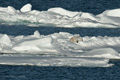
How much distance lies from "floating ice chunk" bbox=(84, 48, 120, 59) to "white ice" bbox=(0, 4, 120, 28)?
953cm

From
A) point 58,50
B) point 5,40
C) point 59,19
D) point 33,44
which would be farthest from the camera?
point 59,19

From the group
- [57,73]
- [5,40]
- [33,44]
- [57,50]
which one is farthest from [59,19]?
[57,73]

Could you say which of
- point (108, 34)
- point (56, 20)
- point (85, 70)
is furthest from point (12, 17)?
point (85, 70)

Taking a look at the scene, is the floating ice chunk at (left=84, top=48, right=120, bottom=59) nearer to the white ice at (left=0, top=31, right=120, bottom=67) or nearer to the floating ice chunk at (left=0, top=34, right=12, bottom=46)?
the white ice at (left=0, top=31, right=120, bottom=67)

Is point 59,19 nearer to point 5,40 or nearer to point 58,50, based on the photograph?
point 5,40

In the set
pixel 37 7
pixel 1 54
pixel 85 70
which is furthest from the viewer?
pixel 37 7

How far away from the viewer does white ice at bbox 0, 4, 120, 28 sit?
45.7 meters

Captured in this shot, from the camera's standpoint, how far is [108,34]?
139 feet

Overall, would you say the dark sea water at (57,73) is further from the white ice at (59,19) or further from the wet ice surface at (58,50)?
the white ice at (59,19)

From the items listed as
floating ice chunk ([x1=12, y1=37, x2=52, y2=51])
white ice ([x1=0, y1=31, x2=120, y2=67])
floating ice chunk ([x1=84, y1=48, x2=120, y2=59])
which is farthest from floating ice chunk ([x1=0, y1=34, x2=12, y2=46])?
floating ice chunk ([x1=84, y1=48, x2=120, y2=59])

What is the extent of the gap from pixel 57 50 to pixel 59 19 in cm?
1042

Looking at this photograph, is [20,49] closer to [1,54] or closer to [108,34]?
[1,54]

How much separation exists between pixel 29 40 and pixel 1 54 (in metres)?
2.28

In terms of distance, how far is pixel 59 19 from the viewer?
46.5 meters
